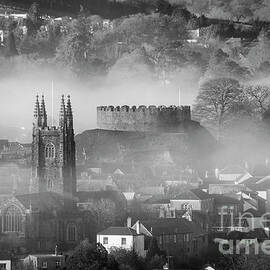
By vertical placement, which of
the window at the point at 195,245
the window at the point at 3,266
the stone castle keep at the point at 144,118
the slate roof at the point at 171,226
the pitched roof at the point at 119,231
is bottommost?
the window at the point at 3,266

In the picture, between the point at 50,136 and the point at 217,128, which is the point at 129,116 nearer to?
the point at 217,128

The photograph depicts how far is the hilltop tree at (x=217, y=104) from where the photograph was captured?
121 meters

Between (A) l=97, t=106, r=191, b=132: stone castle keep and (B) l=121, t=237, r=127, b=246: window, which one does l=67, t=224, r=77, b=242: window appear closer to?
(B) l=121, t=237, r=127, b=246: window

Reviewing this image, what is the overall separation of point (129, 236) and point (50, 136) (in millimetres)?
11401

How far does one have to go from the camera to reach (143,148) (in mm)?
112812

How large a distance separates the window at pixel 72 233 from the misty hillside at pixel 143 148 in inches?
588

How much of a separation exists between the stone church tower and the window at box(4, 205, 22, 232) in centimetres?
413

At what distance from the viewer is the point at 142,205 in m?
98.2

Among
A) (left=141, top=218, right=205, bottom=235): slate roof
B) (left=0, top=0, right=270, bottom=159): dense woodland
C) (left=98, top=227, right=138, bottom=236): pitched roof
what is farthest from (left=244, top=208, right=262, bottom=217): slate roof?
(left=0, top=0, right=270, bottom=159): dense woodland

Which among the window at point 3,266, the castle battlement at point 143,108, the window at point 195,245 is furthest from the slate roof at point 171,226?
the castle battlement at point 143,108

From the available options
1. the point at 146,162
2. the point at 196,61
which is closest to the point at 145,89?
the point at 196,61

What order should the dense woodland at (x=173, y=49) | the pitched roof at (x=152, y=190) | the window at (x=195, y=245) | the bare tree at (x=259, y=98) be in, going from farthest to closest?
the bare tree at (x=259, y=98) → the dense woodland at (x=173, y=49) → the pitched roof at (x=152, y=190) → the window at (x=195, y=245)

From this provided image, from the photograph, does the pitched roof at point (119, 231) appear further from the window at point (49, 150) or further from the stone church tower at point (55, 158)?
the window at point (49, 150)

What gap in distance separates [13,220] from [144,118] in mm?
28907
